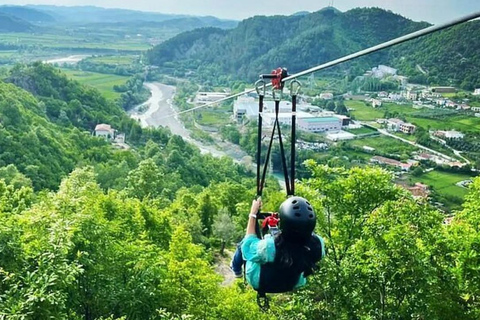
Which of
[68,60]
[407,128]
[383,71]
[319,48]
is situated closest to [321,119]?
[407,128]

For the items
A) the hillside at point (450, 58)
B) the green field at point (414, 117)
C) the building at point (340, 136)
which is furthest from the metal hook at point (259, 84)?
the hillside at point (450, 58)

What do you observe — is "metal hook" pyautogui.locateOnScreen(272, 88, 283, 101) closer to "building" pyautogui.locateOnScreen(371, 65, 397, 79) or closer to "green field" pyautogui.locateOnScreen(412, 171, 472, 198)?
"green field" pyautogui.locateOnScreen(412, 171, 472, 198)

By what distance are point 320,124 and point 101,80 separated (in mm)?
60214

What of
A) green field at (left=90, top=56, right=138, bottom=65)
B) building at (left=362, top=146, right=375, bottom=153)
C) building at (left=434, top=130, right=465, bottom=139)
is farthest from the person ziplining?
green field at (left=90, top=56, right=138, bottom=65)

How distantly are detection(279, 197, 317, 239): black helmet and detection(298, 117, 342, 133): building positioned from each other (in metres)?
71.1

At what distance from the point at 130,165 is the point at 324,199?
130 feet

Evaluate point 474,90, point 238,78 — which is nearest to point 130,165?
point 474,90

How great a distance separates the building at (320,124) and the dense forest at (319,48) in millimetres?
25443

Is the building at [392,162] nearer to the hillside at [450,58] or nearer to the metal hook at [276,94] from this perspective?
the hillside at [450,58]

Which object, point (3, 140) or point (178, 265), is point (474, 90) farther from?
point (178, 265)

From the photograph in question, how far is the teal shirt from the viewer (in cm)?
396

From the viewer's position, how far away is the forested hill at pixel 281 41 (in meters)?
122

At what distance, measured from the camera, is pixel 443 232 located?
10094 millimetres

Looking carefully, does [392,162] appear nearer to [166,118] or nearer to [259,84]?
[166,118]
